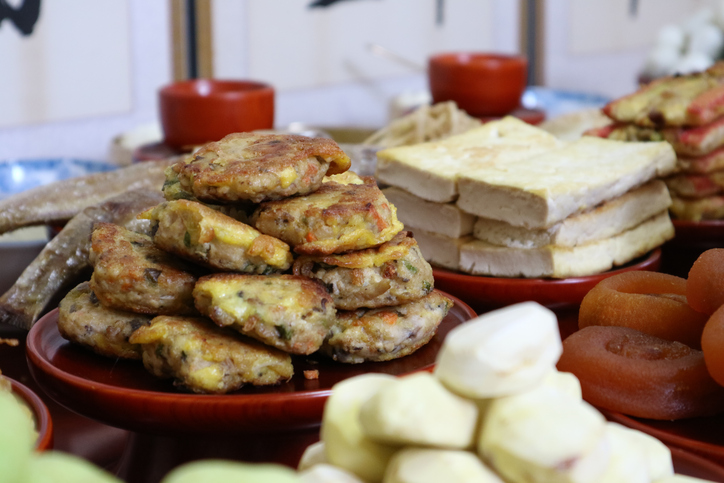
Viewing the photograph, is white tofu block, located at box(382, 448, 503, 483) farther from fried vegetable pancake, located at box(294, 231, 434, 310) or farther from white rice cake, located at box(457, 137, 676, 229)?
white rice cake, located at box(457, 137, 676, 229)

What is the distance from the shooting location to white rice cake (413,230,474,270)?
59.9 inches

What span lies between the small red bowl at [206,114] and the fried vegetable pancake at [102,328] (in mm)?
1362

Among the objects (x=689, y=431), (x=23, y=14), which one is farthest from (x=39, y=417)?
(x=23, y=14)

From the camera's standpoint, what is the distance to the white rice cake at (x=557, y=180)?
4.64ft

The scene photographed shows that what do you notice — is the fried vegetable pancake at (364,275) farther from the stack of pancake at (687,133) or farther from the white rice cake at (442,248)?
the stack of pancake at (687,133)

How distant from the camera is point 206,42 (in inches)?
127

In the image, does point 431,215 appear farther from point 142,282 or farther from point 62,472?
point 62,472

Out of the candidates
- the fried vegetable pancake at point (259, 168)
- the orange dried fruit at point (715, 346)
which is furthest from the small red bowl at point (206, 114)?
the orange dried fruit at point (715, 346)

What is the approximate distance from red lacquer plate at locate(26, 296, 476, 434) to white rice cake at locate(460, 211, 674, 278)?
0.49 metres

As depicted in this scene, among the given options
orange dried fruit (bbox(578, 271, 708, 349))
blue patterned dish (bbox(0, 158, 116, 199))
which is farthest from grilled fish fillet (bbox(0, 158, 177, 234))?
orange dried fruit (bbox(578, 271, 708, 349))

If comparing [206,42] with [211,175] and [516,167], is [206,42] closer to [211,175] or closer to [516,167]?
[516,167]

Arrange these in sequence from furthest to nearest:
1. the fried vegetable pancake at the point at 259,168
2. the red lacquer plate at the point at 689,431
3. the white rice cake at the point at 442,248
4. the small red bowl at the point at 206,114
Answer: the small red bowl at the point at 206,114 < the white rice cake at the point at 442,248 < the fried vegetable pancake at the point at 259,168 < the red lacquer plate at the point at 689,431

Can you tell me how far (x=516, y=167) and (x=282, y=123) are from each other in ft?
7.31

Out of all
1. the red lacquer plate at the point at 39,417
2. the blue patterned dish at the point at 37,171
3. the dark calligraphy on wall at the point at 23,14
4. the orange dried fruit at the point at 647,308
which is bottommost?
the orange dried fruit at the point at 647,308
